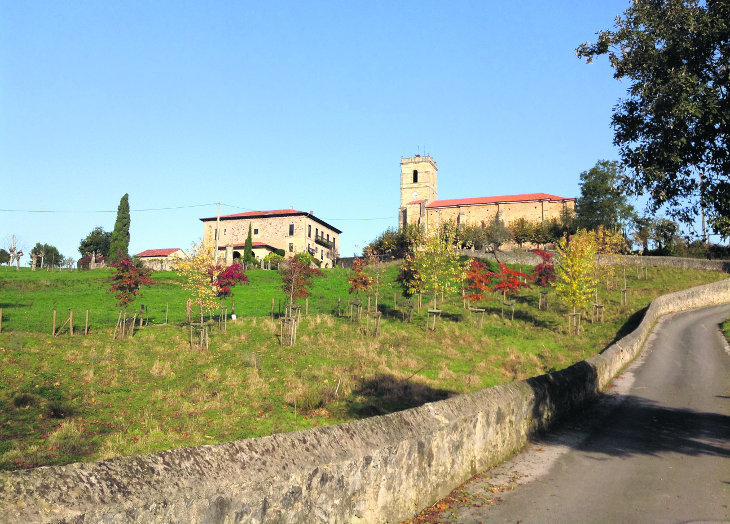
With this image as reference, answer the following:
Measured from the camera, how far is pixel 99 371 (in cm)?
2081

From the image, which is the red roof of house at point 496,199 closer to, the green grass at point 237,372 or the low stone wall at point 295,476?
the green grass at point 237,372

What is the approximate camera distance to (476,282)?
42375 millimetres

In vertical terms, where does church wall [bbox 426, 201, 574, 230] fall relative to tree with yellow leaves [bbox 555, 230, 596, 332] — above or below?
above

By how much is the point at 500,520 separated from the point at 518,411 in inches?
148

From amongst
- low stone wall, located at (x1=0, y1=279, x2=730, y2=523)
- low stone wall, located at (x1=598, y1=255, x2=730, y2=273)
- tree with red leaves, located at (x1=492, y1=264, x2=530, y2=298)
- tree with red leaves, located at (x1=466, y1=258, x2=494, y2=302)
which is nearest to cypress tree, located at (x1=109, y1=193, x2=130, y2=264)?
tree with red leaves, located at (x1=466, y1=258, x2=494, y2=302)

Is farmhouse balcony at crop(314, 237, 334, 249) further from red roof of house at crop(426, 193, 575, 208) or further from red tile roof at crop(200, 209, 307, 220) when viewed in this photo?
red roof of house at crop(426, 193, 575, 208)

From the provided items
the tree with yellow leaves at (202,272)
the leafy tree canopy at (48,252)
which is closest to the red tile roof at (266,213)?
the leafy tree canopy at (48,252)

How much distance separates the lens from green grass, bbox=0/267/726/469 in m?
14.1

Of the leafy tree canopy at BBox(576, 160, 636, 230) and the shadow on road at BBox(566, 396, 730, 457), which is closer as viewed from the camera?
the shadow on road at BBox(566, 396, 730, 457)

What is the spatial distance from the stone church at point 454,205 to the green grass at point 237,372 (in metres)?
53.8

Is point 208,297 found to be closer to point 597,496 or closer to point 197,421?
point 197,421

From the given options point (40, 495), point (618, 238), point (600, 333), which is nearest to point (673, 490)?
point (40, 495)

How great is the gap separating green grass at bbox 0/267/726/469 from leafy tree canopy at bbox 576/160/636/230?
41.7 m

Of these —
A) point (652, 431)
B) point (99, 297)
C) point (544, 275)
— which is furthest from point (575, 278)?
point (99, 297)
